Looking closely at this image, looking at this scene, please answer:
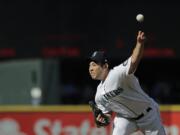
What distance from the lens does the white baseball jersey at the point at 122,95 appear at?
9.46 metres

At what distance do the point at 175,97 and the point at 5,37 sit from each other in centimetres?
442

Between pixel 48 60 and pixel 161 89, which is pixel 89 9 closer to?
pixel 48 60

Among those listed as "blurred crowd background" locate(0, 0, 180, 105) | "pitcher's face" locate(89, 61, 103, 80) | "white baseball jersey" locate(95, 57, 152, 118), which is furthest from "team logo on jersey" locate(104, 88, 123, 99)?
"blurred crowd background" locate(0, 0, 180, 105)

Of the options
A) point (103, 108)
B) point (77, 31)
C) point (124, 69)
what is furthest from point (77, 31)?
point (124, 69)

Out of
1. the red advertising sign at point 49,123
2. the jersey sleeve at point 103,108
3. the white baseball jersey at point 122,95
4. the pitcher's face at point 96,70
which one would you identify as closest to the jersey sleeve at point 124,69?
the white baseball jersey at point 122,95

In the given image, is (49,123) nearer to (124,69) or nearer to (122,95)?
(122,95)

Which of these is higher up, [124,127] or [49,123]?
[124,127]

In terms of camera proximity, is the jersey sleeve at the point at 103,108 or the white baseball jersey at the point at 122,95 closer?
the white baseball jersey at the point at 122,95

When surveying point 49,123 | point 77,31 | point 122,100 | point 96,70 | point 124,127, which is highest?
point 96,70

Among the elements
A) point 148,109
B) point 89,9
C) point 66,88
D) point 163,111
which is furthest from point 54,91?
point 148,109

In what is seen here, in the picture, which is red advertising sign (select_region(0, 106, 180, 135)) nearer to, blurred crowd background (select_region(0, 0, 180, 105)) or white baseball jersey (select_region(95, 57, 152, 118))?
white baseball jersey (select_region(95, 57, 152, 118))

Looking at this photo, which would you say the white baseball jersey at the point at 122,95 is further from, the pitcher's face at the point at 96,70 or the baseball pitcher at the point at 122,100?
the pitcher's face at the point at 96,70

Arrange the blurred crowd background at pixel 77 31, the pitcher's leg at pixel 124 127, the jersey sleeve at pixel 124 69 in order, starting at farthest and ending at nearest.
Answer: the blurred crowd background at pixel 77 31 < the pitcher's leg at pixel 124 127 < the jersey sleeve at pixel 124 69

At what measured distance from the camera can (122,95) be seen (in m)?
9.59
